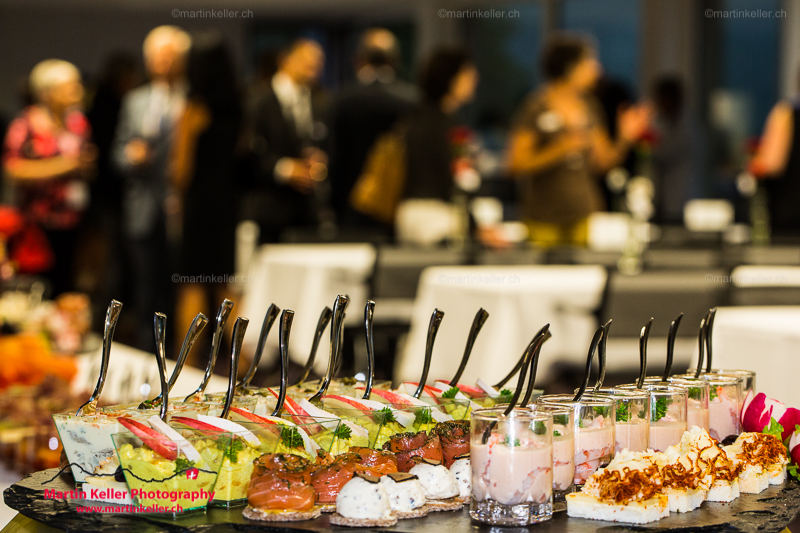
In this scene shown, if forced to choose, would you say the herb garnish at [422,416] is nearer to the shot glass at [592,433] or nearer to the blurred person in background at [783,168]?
the shot glass at [592,433]

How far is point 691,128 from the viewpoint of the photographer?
33.8ft

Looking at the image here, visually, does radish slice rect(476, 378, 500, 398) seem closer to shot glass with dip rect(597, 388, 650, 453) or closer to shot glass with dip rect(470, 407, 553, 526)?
shot glass with dip rect(597, 388, 650, 453)

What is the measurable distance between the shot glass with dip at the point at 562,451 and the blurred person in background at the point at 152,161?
13.7 feet

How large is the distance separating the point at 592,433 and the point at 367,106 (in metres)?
5.18

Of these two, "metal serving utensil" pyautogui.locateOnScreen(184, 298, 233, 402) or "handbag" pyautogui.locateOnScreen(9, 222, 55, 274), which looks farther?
"handbag" pyautogui.locateOnScreen(9, 222, 55, 274)

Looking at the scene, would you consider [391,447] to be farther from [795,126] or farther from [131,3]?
[131,3]

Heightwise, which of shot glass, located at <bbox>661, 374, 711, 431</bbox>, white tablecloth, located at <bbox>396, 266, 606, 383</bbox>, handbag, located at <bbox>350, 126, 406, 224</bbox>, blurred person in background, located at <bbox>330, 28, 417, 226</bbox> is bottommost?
white tablecloth, located at <bbox>396, 266, 606, 383</bbox>

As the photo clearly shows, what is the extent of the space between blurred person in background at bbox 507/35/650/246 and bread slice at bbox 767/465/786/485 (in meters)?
3.50

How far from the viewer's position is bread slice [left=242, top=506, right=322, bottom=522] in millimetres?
1196

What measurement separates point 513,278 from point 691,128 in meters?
7.16

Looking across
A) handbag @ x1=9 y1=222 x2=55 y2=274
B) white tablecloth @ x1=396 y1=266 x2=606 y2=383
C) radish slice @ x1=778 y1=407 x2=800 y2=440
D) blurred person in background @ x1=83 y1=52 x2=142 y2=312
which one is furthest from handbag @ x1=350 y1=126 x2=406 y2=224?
radish slice @ x1=778 y1=407 x2=800 y2=440

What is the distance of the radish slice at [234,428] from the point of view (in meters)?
1.26

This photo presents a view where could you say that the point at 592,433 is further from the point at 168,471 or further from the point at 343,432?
the point at 168,471

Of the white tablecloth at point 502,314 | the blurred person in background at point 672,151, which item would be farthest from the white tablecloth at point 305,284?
the blurred person in background at point 672,151
